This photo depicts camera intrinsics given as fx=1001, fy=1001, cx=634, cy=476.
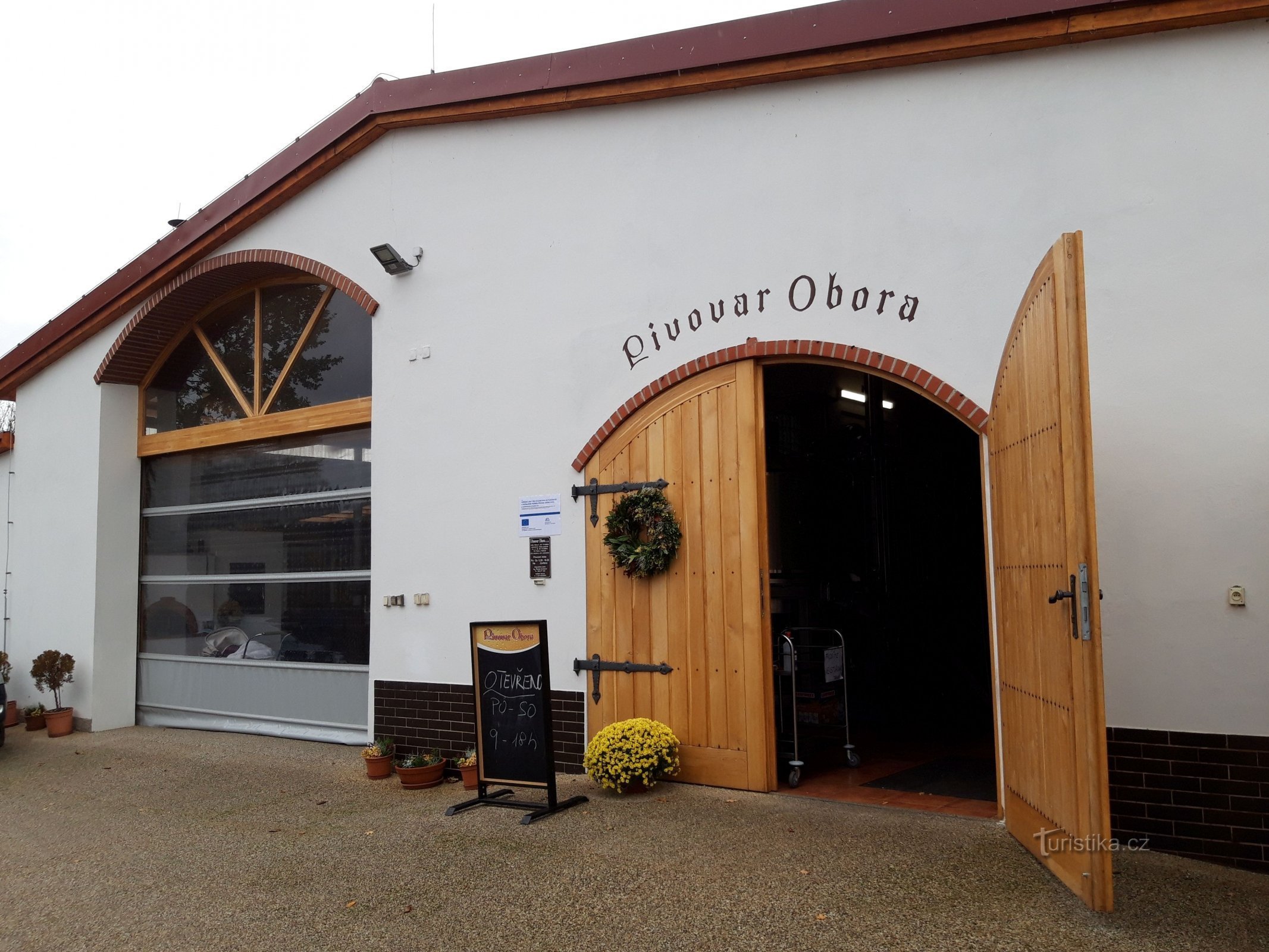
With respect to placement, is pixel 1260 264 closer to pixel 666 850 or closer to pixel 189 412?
pixel 666 850

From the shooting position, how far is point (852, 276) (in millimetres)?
6141

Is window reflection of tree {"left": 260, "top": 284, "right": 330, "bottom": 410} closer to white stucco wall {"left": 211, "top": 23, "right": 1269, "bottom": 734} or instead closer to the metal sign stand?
white stucco wall {"left": 211, "top": 23, "right": 1269, "bottom": 734}

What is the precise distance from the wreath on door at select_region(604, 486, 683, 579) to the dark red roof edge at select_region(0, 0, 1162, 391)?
2.95 metres

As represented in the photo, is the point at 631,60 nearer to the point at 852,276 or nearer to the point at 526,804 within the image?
the point at 852,276

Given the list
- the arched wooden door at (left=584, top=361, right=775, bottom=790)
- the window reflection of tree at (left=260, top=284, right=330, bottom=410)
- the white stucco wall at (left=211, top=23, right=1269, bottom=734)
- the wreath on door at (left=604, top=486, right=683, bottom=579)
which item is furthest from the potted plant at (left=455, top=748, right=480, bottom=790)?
the window reflection of tree at (left=260, top=284, right=330, bottom=410)

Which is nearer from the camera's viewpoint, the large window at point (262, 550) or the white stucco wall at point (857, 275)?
the white stucco wall at point (857, 275)

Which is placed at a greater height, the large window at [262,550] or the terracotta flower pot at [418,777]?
the large window at [262,550]

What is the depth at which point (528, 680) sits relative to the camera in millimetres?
6406

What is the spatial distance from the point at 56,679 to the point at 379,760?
15.7 ft

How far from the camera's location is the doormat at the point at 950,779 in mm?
6316

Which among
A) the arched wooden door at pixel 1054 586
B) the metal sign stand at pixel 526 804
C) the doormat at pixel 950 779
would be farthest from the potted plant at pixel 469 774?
the arched wooden door at pixel 1054 586

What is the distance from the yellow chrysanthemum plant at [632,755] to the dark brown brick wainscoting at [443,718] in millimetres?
551

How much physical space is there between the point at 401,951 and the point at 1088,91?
5533mm

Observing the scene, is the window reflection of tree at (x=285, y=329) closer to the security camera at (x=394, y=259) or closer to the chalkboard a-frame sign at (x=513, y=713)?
the security camera at (x=394, y=259)
